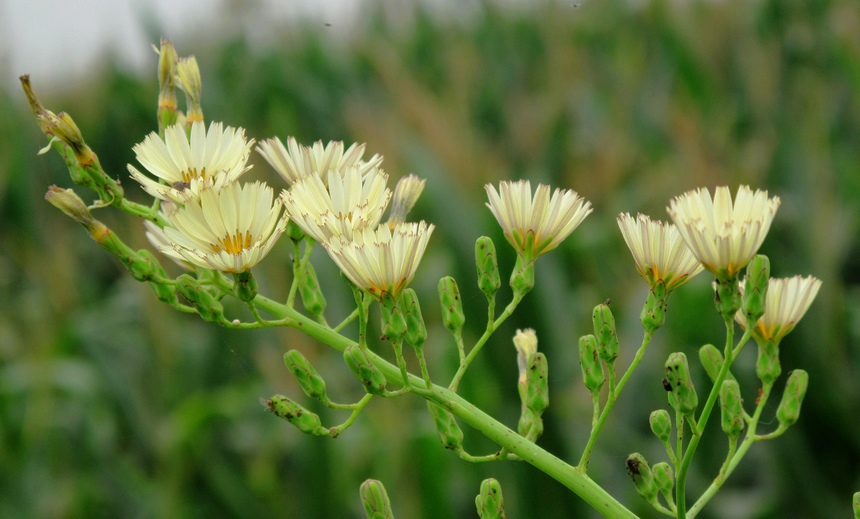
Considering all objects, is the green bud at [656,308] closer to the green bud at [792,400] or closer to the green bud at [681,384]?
the green bud at [681,384]

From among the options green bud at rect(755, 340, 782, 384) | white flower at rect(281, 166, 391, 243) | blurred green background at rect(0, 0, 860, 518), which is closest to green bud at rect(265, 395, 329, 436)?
white flower at rect(281, 166, 391, 243)

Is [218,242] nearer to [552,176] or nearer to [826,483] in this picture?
[826,483]

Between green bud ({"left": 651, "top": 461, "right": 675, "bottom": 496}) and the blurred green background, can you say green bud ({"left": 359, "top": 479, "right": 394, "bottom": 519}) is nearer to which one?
green bud ({"left": 651, "top": 461, "right": 675, "bottom": 496})

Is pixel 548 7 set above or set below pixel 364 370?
above

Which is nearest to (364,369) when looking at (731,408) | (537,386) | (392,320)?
(392,320)

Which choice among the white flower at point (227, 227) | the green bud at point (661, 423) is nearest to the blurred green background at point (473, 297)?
the green bud at point (661, 423)

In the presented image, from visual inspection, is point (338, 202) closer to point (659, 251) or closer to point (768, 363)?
point (659, 251)

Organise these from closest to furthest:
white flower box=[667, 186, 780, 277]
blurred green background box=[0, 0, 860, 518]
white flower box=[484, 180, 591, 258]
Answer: white flower box=[667, 186, 780, 277], white flower box=[484, 180, 591, 258], blurred green background box=[0, 0, 860, 518]

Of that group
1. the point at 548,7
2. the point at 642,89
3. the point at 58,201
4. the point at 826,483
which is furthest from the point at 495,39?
the point at 58,201
